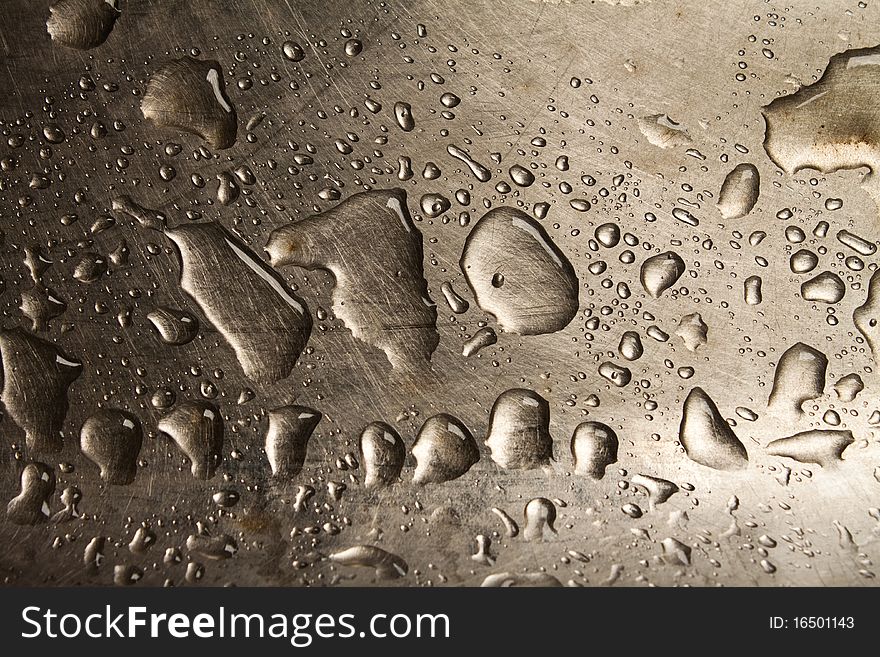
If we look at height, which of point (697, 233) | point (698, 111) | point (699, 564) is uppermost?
point (698, 111)

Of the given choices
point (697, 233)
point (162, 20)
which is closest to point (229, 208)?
point (162, 20)

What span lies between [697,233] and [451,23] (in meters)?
0.30

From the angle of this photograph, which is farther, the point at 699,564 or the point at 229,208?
the point at 229,208

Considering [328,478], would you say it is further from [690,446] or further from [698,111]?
[698,111]

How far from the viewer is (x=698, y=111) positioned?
2.32 ft

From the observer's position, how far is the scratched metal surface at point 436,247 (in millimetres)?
645

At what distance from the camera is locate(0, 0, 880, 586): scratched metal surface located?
645mm

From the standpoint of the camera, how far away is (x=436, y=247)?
0.71m

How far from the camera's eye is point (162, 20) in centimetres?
70

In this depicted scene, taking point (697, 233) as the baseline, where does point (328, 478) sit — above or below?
below

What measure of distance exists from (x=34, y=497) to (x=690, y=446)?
1.81 feet

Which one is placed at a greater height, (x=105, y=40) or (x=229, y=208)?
(x=105, y=40)

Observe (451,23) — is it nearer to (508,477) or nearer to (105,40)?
(105,40)

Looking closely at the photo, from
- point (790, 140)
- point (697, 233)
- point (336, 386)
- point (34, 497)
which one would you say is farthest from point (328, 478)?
point (790, 140)
